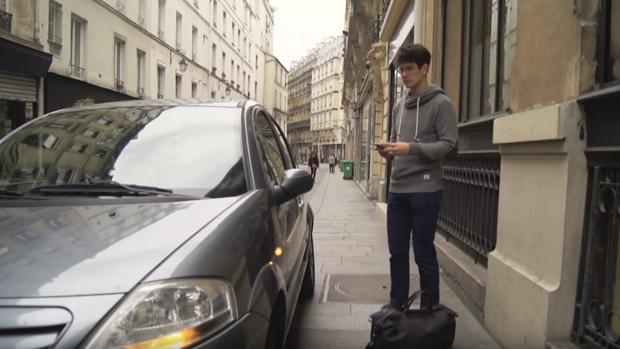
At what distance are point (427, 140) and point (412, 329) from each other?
4.27ft

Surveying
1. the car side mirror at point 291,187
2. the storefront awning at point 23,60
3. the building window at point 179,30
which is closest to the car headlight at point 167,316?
the car side mirror at point 291,187

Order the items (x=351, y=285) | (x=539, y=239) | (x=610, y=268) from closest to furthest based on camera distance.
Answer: (x=610, y=268), (x=539, y=239), (x=351, y=285)

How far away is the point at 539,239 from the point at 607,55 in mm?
1088

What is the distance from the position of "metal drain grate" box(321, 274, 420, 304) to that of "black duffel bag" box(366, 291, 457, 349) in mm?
1680

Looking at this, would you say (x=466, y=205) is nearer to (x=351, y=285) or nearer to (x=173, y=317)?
(x=351, y=285)

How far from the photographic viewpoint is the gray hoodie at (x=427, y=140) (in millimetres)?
3281

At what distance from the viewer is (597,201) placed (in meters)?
2.55

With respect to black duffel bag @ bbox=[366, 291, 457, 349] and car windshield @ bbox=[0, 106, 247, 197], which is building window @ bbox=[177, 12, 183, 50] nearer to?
car windshield @ bbox=[0, 106, 247, 197]

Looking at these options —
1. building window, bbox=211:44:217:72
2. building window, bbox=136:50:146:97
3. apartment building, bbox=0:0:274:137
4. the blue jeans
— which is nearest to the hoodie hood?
the blue jeans

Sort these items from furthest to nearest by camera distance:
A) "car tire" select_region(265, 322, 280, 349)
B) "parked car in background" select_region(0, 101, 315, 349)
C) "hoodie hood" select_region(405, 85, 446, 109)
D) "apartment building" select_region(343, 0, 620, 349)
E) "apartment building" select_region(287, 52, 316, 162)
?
"apartment building" select_region(287, 52, 316, 162)
"hoodie hood" select_region(405, 85, 446, 109)
"apartment building" select_region(343, 0, 620, 349)
"car tire" select_region(265, 322, 280, 349)
"parked car in background" select_region(0, 101, 315, 349)

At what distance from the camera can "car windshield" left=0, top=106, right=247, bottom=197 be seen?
102 inches

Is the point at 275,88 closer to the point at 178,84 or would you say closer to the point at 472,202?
the point at 178,84

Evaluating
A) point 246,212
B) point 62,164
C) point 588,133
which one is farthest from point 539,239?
point 62,164

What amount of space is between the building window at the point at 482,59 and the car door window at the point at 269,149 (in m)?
2.11
